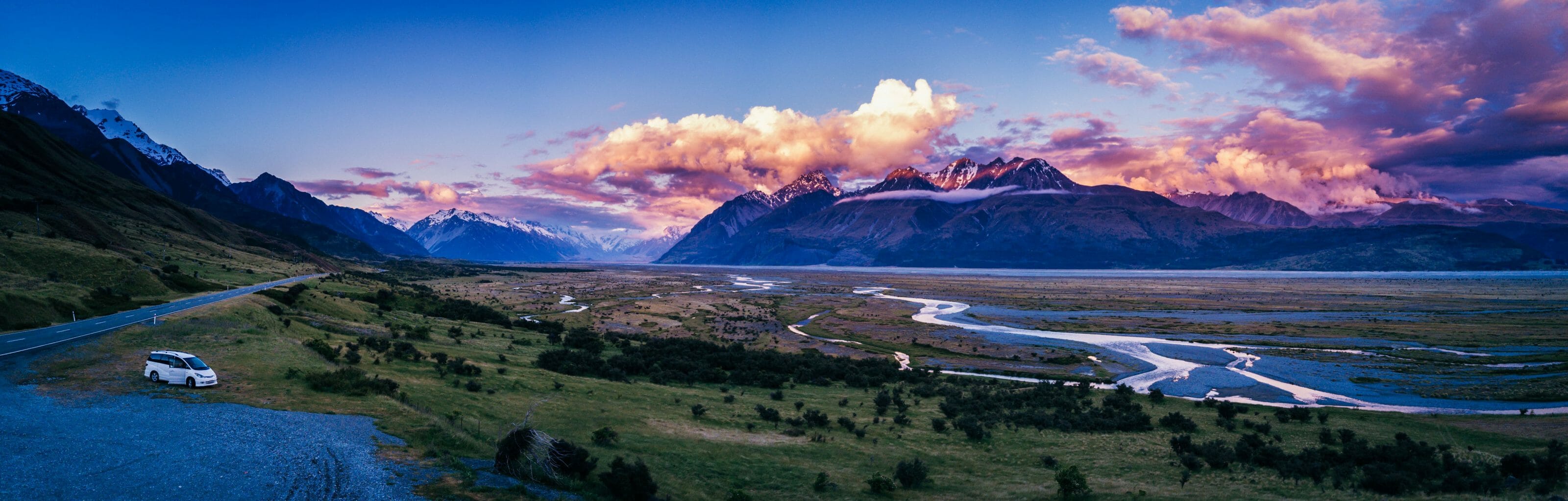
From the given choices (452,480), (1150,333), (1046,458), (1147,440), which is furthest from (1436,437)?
(1150,333)

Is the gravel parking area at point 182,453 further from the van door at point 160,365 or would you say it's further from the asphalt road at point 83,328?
the asphalt road at point 83,328

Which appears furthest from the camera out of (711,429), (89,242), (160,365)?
(89,242)

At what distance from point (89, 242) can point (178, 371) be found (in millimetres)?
58179

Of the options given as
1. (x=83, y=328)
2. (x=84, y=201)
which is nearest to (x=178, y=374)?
(x=83, y=328)

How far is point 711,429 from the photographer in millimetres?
29344

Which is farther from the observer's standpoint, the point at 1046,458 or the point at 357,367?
the point at 357,367

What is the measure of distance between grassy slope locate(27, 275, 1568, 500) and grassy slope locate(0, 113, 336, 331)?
9743 mm

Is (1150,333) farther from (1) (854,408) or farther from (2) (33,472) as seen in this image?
(2) (33,472)

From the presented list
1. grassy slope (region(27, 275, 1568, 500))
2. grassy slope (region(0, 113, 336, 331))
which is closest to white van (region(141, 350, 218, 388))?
grassy slope (region(27, 275, 1568, 500))

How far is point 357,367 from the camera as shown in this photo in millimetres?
29641

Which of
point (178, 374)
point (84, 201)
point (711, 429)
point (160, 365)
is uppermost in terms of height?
point (84, 201)

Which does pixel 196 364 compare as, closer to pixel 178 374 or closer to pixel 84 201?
pixel 178 374

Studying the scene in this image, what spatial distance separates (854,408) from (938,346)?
31.7 m

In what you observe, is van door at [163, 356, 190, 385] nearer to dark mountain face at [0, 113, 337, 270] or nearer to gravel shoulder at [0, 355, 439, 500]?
gravel shoulder at [0, 355, 439, 500]
